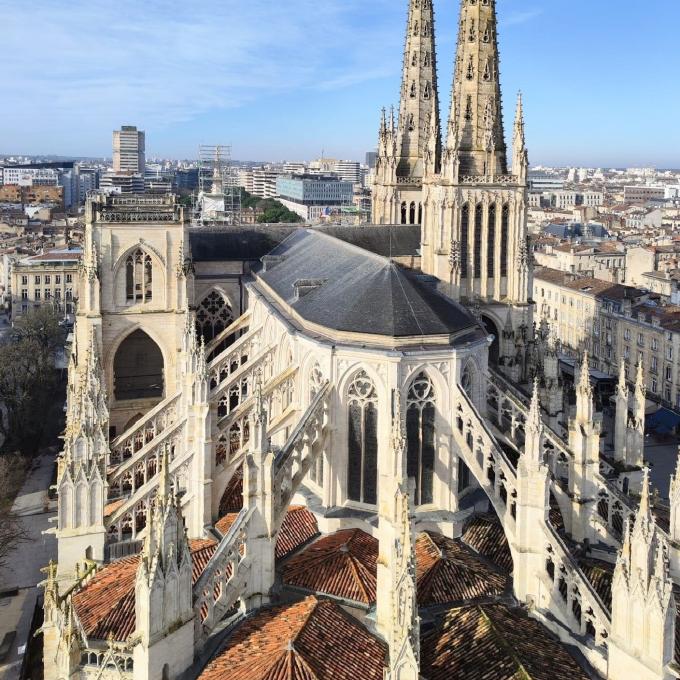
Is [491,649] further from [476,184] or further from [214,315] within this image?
[214,315]

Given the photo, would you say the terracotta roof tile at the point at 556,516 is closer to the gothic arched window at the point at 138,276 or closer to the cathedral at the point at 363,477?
the cathedral at the point at 363,477

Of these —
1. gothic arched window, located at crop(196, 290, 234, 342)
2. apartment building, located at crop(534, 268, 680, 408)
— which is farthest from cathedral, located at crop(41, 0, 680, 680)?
apartment building, located at crop(534, 268, 680, 408)

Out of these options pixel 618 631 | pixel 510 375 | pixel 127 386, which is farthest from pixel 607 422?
pixel 618 631

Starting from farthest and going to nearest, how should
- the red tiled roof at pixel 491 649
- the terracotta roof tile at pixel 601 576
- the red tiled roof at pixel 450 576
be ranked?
the terracotta roof tile at pixel 601 576 → the red tiled roof at pixel 450 576 → the red tiled roof at pixel 491 649

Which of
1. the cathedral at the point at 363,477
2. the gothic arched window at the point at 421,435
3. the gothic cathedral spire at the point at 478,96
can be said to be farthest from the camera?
the gothic cathedral spire at the point at 478,96

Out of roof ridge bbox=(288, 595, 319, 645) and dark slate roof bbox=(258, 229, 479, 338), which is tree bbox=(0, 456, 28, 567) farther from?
roof ridge bbox=(288, 595, 319, 645)

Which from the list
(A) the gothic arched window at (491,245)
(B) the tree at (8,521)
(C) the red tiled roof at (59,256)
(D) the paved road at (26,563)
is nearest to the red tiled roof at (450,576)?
(D) the paved road at (26,563)

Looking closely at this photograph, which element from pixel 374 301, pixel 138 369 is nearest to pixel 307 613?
pixel 374 301
